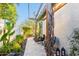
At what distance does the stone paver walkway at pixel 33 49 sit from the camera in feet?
5.10

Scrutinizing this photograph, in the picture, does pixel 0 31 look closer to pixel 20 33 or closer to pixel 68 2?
pixel 20 33

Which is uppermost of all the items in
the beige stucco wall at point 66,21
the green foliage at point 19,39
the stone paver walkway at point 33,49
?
the beige stucco wall at point 66,21

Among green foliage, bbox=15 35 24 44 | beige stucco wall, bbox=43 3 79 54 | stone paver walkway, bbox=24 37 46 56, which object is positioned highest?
beige stucco wall, bbox=43 3 79 54

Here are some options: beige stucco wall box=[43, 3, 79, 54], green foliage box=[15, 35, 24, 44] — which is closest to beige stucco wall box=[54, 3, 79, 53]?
beige stucco wall box=[43, 3, 79, 54]

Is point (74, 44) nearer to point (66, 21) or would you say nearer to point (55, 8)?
point (66, 21)

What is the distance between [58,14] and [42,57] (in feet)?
1.54

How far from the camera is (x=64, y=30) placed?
1545mm

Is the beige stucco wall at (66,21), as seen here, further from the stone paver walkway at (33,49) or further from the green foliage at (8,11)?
the green foliage at (8,11)

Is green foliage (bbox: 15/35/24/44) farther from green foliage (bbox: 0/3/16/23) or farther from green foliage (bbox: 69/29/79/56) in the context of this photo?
green foliage (bbox: 69/29/79/56)

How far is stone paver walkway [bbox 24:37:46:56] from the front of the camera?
5.10ft

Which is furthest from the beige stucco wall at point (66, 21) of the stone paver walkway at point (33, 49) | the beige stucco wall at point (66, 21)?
the stone paver walkway at point (33, 49)

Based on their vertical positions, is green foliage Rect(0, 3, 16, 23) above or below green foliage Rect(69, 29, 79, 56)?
above

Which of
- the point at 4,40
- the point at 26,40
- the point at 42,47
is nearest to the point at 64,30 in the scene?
the point at 42,47

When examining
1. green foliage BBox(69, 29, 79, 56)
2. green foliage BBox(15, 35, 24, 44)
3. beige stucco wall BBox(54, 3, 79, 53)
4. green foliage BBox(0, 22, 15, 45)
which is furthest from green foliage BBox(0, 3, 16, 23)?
green foliage BBox(69, 29, 79, 56)
